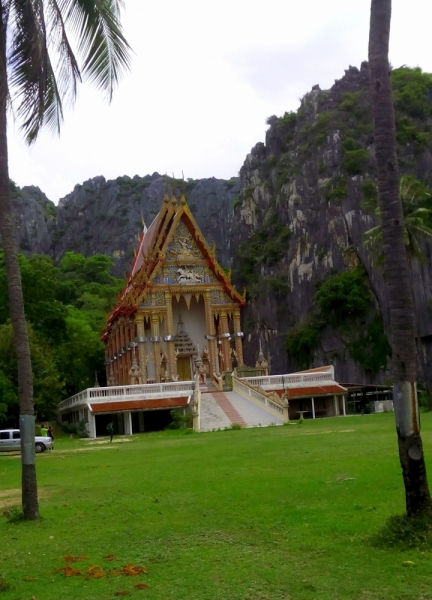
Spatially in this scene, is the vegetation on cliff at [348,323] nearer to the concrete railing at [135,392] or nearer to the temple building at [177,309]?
the temple building at [177,309]

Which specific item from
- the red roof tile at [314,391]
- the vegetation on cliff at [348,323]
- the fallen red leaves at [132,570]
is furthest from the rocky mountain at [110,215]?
the fallen red leaves at [132,570]

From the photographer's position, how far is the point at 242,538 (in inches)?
320

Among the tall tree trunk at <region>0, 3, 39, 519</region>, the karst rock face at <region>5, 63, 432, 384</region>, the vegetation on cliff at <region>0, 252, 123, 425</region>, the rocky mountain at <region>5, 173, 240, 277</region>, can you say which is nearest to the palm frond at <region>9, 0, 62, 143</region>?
the tall tree trunk at <region>0, 3, 39, 519</region>

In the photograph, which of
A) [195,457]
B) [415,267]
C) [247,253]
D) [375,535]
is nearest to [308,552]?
[375,535]

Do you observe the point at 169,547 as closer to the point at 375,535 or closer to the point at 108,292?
the point at 375,535

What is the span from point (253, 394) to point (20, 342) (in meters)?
26.8

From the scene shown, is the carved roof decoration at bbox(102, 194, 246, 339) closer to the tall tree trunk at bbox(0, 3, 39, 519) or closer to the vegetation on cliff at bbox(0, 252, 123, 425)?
the vegetation on cliff at bbox(0, 252, 123, 425)

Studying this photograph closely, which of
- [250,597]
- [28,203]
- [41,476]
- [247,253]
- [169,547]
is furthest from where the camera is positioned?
[28,203]

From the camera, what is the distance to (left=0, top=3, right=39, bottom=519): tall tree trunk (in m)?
10.5

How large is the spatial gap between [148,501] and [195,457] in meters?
6.67

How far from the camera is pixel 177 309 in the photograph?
49.1 m

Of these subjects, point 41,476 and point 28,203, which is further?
point 28,203

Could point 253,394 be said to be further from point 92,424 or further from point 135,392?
point 92,424

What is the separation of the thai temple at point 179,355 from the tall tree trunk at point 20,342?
968 inches
